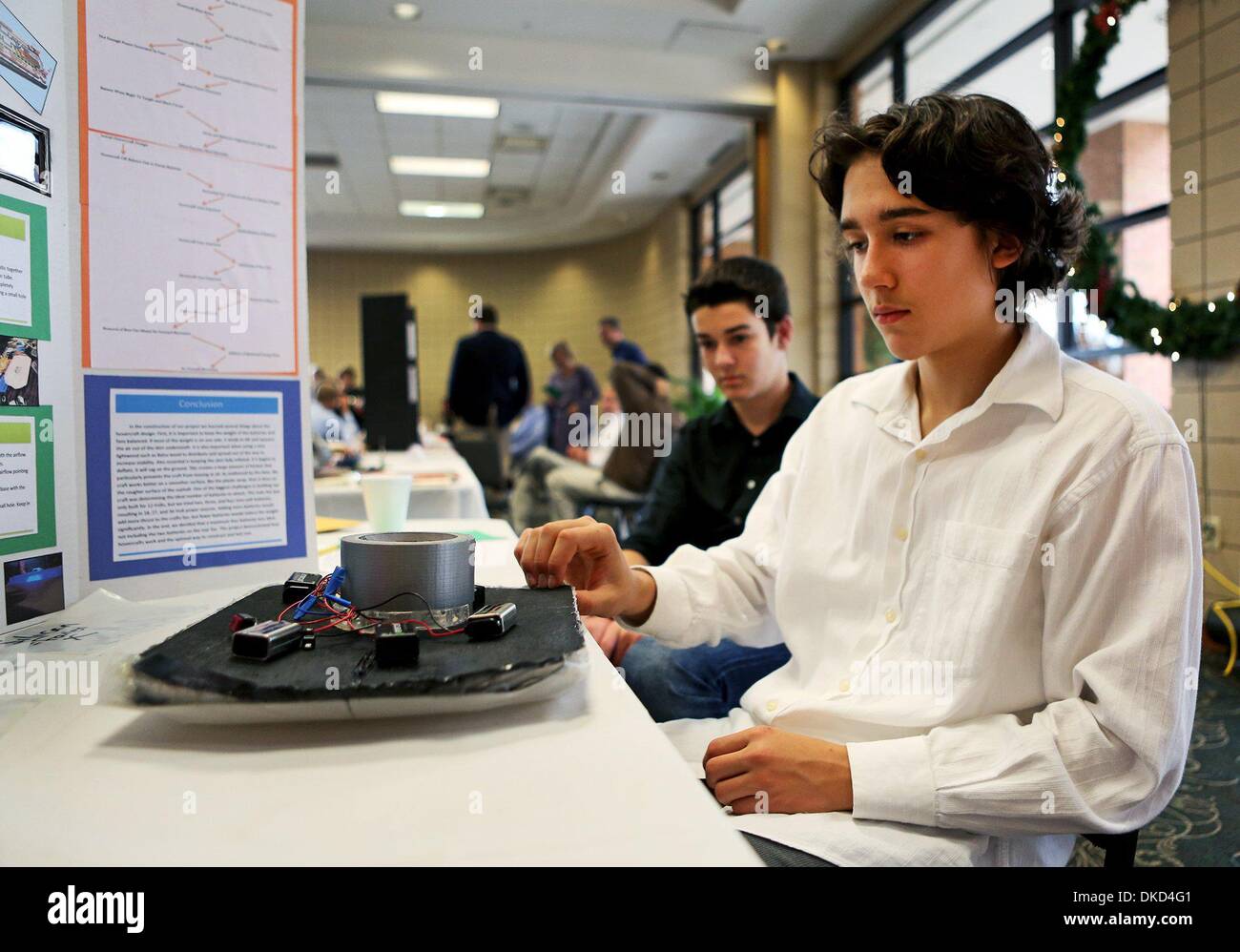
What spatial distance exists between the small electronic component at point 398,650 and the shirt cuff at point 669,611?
1.85 ft

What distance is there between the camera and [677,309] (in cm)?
1005

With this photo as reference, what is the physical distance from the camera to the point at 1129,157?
4.09 meters

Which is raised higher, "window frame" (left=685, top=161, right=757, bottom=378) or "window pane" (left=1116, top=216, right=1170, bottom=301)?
"window frame" (left=685, top=161, right=757, bottom=378)

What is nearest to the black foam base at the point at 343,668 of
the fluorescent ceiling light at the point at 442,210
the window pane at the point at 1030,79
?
the window pane at the point at 1030,79

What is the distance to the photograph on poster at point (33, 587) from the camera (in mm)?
837

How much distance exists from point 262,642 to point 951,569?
69 cm

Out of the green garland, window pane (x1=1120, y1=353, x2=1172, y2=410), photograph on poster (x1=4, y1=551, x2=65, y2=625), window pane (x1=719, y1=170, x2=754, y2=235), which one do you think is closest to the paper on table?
photograph on poster (x1=4, y1=551, x2=65, y2=625)

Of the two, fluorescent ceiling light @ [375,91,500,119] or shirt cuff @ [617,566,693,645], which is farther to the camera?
fluorescent ceiling light @ [375,91,500,119]

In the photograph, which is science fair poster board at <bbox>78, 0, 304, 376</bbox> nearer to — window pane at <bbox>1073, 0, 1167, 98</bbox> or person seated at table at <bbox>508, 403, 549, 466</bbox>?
window pane at <bbox>1073, 0, 1167, 98</bbox>

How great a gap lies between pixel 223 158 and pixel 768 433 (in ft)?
4.21

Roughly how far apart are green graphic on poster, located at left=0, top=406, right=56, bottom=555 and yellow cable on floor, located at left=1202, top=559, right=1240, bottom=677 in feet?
10.2

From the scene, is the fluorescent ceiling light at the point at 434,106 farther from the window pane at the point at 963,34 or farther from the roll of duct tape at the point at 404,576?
the roll of duct tape at the point at 404,576

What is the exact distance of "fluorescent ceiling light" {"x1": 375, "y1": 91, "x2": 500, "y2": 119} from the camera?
715 centimetres
